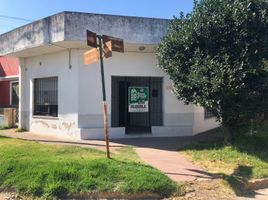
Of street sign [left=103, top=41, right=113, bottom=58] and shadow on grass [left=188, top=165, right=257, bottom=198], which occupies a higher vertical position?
street sign [left=103, top=41, right=113, bottom=58]

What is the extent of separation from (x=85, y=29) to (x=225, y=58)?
504cm

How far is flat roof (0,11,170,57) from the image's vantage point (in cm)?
1405

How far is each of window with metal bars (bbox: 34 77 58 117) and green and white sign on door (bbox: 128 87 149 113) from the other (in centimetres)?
289

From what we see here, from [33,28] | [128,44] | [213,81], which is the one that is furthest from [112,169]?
[33,28]

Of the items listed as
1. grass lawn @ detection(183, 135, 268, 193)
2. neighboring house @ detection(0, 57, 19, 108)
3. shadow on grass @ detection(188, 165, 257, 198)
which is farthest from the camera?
neighboring house @ detection(0, 57, 19, 108)

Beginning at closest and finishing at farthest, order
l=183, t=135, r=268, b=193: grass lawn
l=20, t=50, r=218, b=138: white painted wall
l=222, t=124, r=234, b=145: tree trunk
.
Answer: l=183, t=135, r=268, b=193: grass lawn → l=222, t=124, r=234, b=145: tree trunk → l=20, t=50, r=218, b=138: white painted wall

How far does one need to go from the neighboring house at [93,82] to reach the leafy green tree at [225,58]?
3.01 m

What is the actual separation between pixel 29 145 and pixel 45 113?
17.5 ft

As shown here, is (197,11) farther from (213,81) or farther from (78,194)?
(78,194)

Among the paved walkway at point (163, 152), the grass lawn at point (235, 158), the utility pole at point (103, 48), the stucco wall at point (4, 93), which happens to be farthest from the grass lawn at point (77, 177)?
the stucco wall at point (4, 93)

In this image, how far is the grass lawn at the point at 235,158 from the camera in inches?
386

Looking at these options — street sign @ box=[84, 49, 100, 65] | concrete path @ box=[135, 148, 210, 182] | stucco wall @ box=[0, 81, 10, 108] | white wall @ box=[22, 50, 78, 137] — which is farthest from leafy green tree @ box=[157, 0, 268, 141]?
stucco wall @ box=[0, 81, 10, 108]

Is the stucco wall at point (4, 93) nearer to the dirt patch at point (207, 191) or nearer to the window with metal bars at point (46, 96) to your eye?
the window with metal bars at point (46, 96)

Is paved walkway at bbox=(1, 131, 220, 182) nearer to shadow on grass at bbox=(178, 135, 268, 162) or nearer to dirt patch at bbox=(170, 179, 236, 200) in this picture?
dirt patch at bbox=(170, 179, 236, 200)
